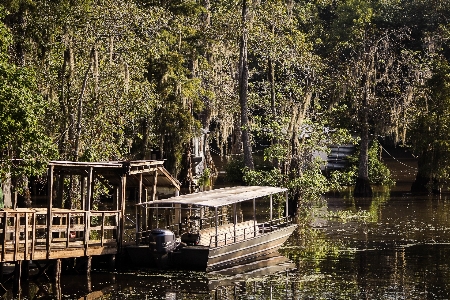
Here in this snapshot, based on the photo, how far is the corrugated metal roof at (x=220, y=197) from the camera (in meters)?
34.0

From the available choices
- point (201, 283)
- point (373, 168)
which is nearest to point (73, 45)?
point (201, 283)

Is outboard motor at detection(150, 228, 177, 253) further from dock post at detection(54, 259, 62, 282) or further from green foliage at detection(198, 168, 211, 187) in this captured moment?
green foliage at detection(198, 168, 211, 187)

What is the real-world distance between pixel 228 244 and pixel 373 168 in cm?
3618

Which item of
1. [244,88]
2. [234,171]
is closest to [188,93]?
[244,88]

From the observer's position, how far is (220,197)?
118ft

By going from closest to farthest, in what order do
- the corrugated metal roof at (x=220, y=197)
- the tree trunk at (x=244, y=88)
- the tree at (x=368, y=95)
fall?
the corrugated metal roof at (x=220, y=197) → the tree trunk at (x=244, y=88) → the tree at (x=368, y=95)

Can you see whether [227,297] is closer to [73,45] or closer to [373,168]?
[73,45]

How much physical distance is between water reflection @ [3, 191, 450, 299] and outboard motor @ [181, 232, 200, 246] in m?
1.25

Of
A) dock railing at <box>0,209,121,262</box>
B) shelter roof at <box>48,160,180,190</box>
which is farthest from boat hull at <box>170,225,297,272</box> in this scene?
shelter roof at <box>48,160,180,190</box>

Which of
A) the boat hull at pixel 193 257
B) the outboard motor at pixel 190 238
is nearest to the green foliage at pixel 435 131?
the boat hull at pixel 193 257

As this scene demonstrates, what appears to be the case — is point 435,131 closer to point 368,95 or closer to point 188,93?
point 368,95

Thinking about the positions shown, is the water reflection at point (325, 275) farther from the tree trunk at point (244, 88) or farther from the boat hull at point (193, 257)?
the tree trunk at point (244, 88)

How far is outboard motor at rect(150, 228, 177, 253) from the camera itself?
108 ft

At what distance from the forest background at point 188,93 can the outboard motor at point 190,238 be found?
5361 millimetres
